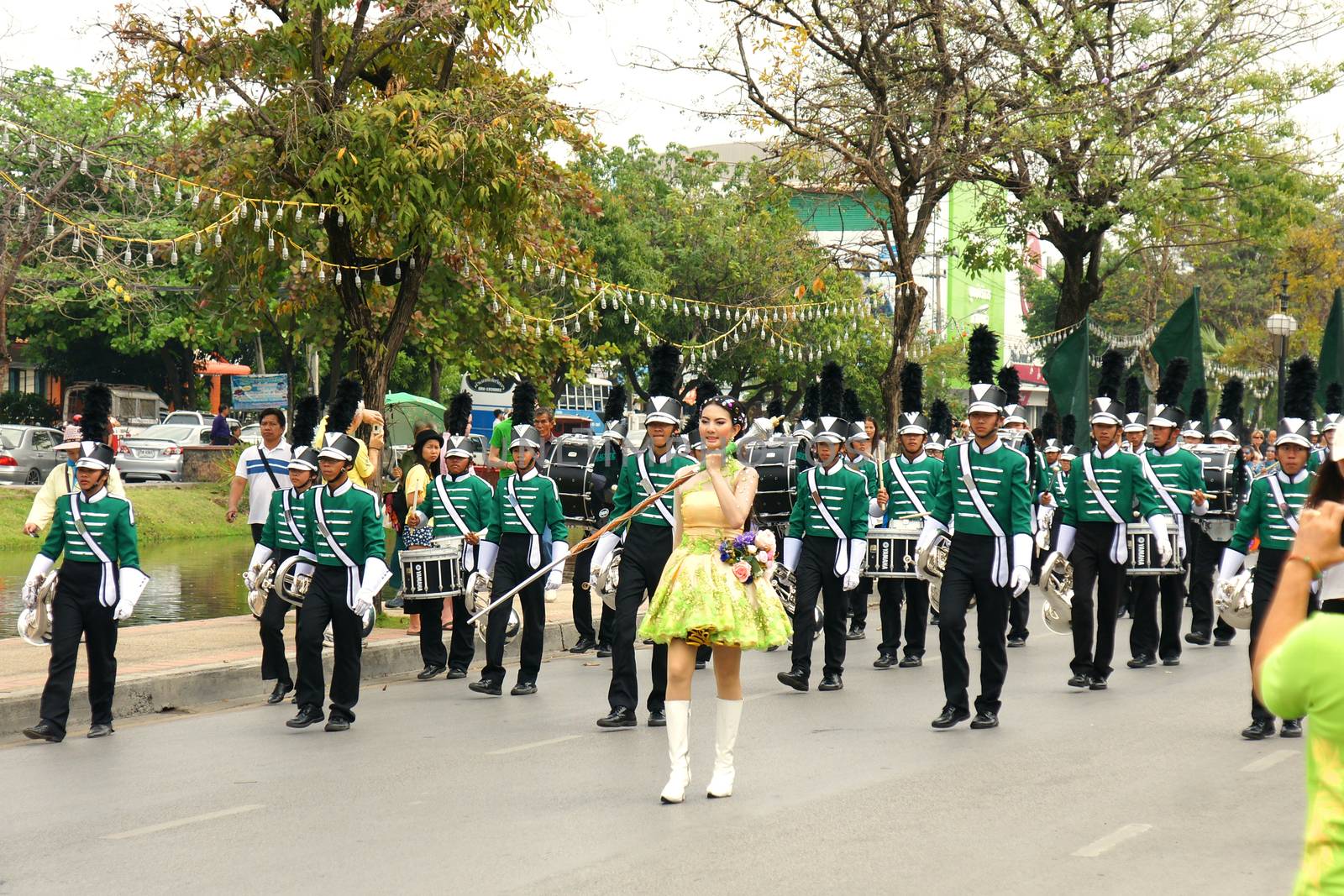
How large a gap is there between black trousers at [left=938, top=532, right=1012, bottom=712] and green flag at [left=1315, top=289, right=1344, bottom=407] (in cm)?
1531

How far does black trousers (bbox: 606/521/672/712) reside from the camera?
33.4ft

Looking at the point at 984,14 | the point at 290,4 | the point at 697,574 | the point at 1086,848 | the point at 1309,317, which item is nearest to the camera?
the point at 1086,848

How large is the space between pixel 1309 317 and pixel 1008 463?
1503 inches

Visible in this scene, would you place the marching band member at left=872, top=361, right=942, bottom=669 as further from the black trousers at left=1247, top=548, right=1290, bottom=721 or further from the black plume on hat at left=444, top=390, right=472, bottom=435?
the black trousers at left=1247, top=548, right=1290, bottom=721

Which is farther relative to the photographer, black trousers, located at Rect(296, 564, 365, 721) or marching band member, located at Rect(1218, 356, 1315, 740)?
black trousers, located at Rect(296, 564, 365, 721)

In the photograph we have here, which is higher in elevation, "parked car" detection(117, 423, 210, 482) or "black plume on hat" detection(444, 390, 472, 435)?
"black plume on hat" detection(444, 390, 472, 435)

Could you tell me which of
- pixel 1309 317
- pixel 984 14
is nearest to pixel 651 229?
pixel 1309 317

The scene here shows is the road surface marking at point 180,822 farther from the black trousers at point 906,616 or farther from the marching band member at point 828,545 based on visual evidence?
the black trousers at point 906,616

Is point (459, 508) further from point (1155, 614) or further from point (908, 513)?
point (1155, 614)

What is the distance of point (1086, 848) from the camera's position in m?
6.89

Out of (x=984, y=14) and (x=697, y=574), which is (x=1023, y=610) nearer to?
(x=697, y=574)

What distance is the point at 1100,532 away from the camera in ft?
39.6

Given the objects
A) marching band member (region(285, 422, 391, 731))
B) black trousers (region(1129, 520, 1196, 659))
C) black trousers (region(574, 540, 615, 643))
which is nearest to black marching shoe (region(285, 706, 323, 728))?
marching band member (region(285, 422, 391, 731))

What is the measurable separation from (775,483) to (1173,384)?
4.72 meters
